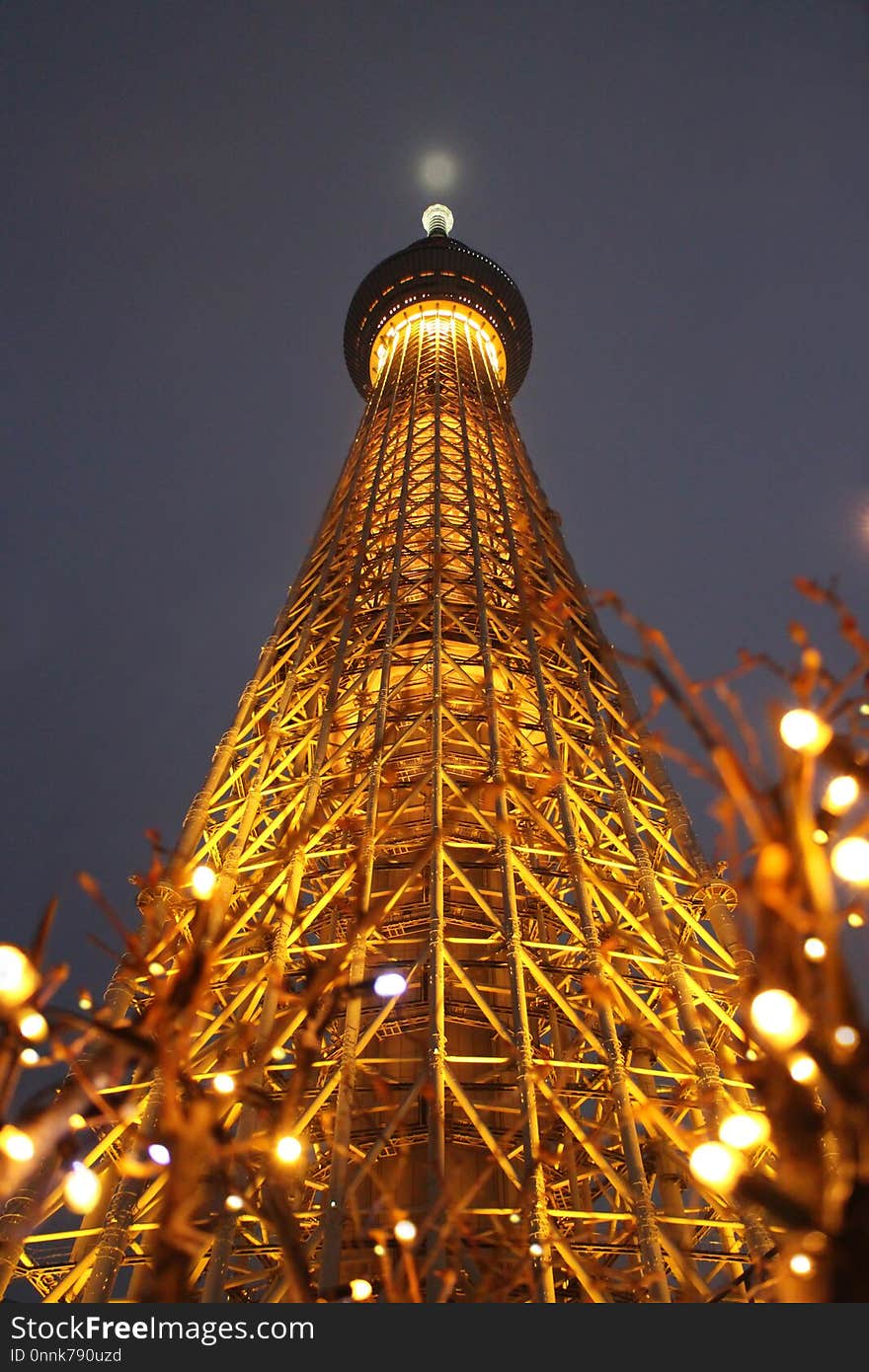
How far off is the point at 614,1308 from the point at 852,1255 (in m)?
2.09

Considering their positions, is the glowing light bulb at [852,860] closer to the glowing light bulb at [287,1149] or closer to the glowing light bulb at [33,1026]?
the glowing light bulb at [287,1149]

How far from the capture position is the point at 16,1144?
14.2 ft

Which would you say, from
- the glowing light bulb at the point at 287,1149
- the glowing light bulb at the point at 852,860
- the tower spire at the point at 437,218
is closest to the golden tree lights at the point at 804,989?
the glowing light bulb at the point at 852,860

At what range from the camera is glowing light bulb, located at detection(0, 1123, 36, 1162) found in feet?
14.0

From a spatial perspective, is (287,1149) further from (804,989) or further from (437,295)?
(437,295)

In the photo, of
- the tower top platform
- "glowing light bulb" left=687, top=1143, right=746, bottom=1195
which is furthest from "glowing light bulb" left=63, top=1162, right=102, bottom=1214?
the tower top platform

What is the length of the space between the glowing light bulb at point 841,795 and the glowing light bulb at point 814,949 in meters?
0.83

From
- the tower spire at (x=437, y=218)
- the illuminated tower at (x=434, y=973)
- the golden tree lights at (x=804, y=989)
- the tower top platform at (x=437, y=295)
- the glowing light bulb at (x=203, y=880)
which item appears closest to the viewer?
the golden tree lights at (x=804, y=989)

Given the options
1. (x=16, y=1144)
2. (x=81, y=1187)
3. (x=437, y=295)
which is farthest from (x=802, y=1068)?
(x=437, y=295)

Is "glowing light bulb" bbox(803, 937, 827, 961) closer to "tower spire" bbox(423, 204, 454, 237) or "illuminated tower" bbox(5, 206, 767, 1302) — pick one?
A: "illuminated tower" bbox(5, 206, 767, 1302)

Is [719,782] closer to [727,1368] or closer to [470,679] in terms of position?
[727,1368]

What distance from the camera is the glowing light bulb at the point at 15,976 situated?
4.14m

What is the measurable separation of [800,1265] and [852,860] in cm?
158

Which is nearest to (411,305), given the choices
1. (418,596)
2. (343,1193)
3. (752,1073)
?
(418,596)
